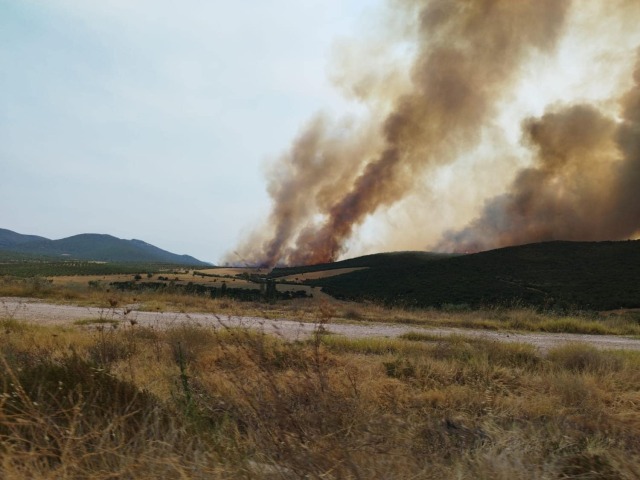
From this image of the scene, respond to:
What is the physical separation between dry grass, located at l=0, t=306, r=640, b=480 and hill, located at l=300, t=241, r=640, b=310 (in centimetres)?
3090

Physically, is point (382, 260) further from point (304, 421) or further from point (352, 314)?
point (304, 421)

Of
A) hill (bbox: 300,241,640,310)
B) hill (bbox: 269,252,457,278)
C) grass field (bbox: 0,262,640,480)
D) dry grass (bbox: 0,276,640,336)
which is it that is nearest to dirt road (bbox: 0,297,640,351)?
dry grass (bbox: 0,276,640,336)

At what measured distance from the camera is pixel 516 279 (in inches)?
2158

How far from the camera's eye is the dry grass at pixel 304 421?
285 centimetres

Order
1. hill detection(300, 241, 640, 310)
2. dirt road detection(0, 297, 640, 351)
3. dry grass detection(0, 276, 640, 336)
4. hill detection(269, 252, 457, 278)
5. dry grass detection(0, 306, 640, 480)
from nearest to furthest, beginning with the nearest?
dry grass detection(0, 306, 640, 480) → dirt road detection(0, 297, 640, 351) → dry grass detection(0, 276, 640, 336) → hill detection(300, 241, 640, 310) → hill detection(269, 252, 457, 278)

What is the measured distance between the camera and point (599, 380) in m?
7.46

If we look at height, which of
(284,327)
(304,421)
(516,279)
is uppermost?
(516,279)

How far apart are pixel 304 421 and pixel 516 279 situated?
56.6m

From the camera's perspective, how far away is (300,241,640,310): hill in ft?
143

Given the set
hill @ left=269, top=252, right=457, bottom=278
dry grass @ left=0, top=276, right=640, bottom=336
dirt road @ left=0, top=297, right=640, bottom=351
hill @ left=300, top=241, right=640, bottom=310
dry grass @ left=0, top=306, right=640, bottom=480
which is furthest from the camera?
hill @ left=269, top=252, right=457, bottom=278

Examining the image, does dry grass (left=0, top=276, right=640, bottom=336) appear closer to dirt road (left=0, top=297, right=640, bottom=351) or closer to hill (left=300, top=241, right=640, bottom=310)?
dirt road (left=0, top=297, right=640, bottom=351)

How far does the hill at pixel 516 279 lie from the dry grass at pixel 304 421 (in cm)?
3090

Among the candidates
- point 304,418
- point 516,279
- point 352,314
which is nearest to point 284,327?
point 352,314

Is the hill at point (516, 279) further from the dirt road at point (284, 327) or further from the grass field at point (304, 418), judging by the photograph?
the grass field at point (304, 418)
